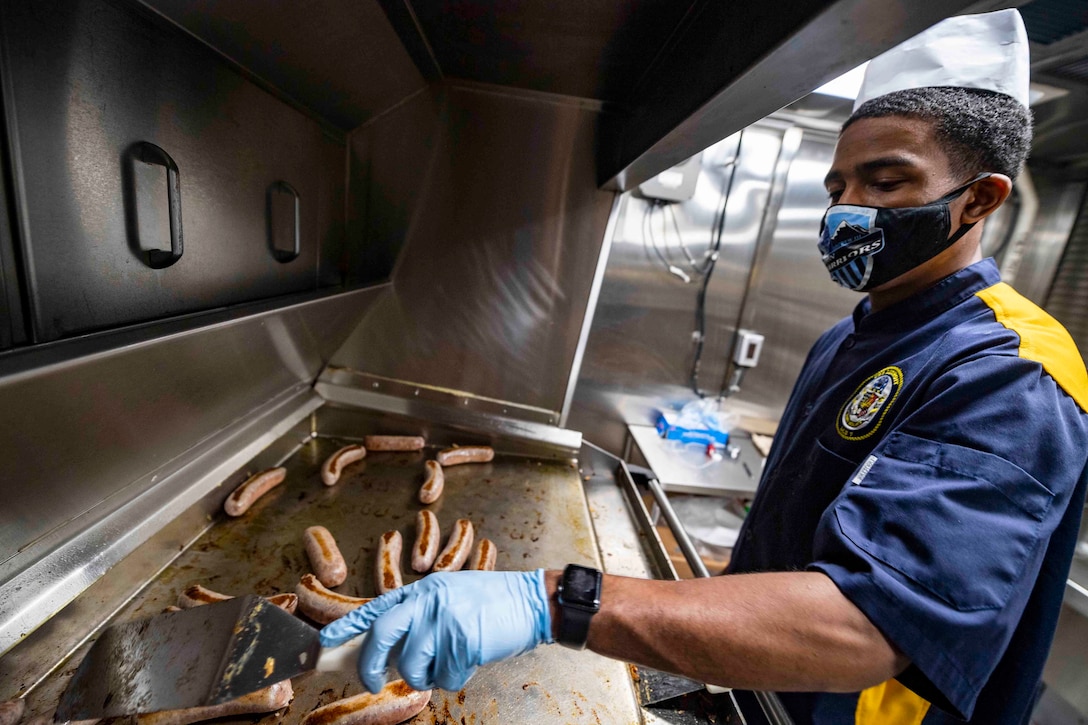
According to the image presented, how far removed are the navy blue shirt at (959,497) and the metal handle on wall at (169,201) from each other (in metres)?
1.64

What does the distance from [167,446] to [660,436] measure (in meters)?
2.55

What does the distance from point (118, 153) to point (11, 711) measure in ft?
3.86

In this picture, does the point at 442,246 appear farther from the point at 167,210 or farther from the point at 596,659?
the point at 596,659

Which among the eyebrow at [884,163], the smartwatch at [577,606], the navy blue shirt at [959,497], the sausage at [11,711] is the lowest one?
the sausage at [11,711]

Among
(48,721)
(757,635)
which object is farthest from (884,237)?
(48,721)

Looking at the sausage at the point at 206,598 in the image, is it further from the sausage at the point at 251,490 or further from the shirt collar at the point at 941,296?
the shirt collar at the point at 941,296

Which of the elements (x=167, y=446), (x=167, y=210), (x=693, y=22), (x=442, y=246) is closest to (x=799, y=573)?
(x=693, y=22)

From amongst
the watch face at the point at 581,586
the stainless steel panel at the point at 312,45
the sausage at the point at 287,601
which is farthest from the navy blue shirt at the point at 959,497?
the stainless steel panel at the point at 312,45

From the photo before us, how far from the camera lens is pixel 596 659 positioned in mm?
1221

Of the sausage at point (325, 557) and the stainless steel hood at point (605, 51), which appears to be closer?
the stainless steel hood at point (605, 51)

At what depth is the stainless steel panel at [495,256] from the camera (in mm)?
2209

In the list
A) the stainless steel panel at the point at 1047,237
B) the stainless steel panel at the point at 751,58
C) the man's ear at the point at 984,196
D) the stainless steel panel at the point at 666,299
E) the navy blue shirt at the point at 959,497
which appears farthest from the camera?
the stainless steel panel at the point at 1047,237

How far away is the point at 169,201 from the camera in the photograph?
110 cm

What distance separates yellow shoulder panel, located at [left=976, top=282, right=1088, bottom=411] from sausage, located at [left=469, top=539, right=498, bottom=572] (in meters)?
1.45
